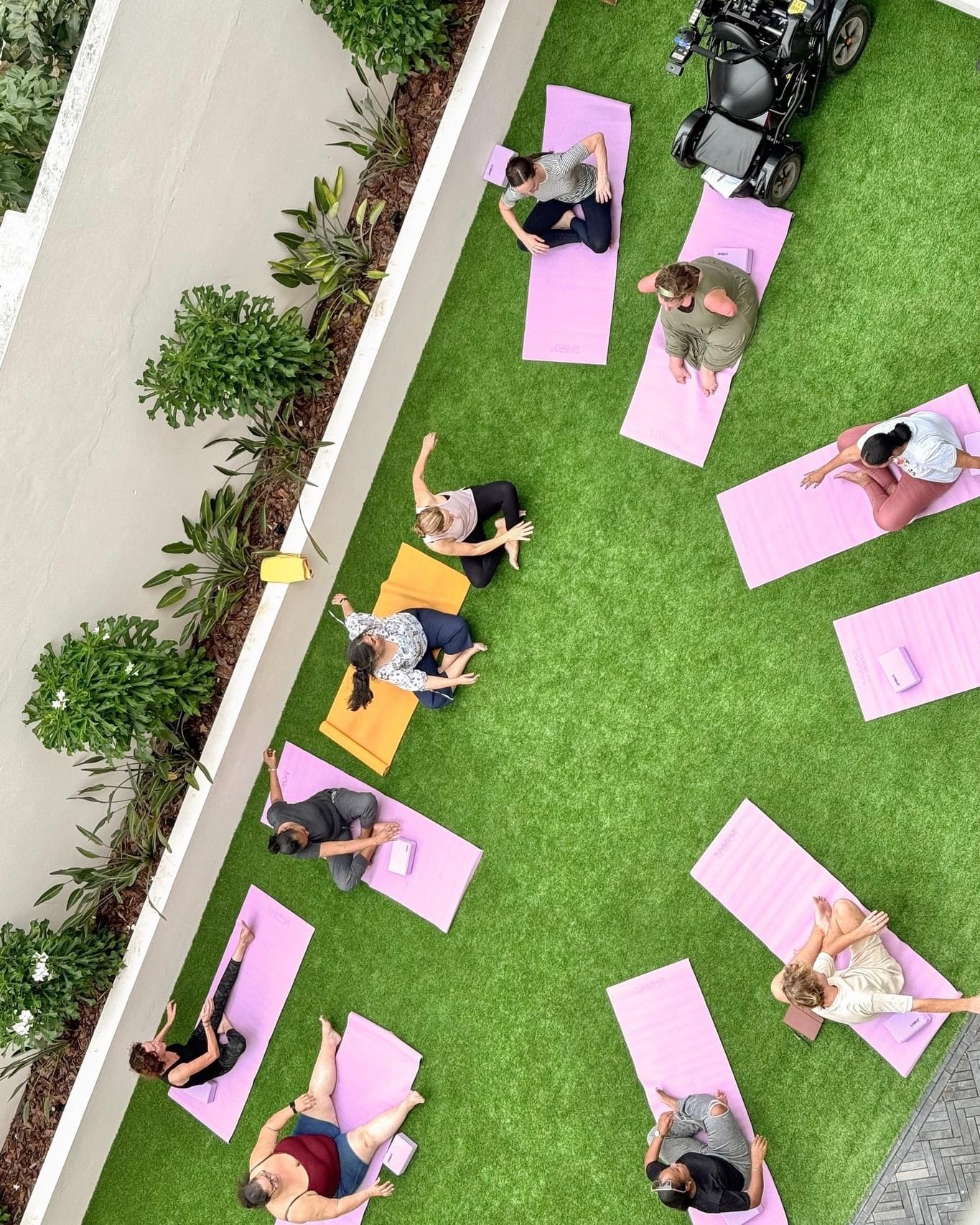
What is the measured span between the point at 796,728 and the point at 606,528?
127 cm

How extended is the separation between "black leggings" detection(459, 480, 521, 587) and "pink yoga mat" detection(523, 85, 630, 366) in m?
0.69

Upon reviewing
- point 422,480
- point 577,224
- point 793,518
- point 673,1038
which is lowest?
point 673,1038

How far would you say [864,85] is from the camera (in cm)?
424

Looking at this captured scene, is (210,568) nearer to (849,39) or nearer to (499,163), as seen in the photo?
(499,163)

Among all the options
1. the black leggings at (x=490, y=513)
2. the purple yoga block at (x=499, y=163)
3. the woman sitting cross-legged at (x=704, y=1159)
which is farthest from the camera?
the purple yoga block at (x=499, y=163)

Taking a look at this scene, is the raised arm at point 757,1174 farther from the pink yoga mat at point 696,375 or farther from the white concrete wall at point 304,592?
the white concrete wall at point 304,592

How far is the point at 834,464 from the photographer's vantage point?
4.07 metres

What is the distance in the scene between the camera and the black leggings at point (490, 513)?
4.82 metres

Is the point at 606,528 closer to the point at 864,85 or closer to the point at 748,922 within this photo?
the point at 748,922

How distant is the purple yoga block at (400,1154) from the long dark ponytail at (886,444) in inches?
150

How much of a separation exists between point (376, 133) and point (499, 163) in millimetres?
630

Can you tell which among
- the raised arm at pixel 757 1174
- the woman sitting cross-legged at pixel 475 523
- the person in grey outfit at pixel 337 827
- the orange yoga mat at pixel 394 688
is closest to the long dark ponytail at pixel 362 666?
the orange yoga mat at pixel 394 688

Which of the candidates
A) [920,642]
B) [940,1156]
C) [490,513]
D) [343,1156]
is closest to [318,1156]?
[343,1156]

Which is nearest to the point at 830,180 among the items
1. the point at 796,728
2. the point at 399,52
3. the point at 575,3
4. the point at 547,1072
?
the point at 575,3
